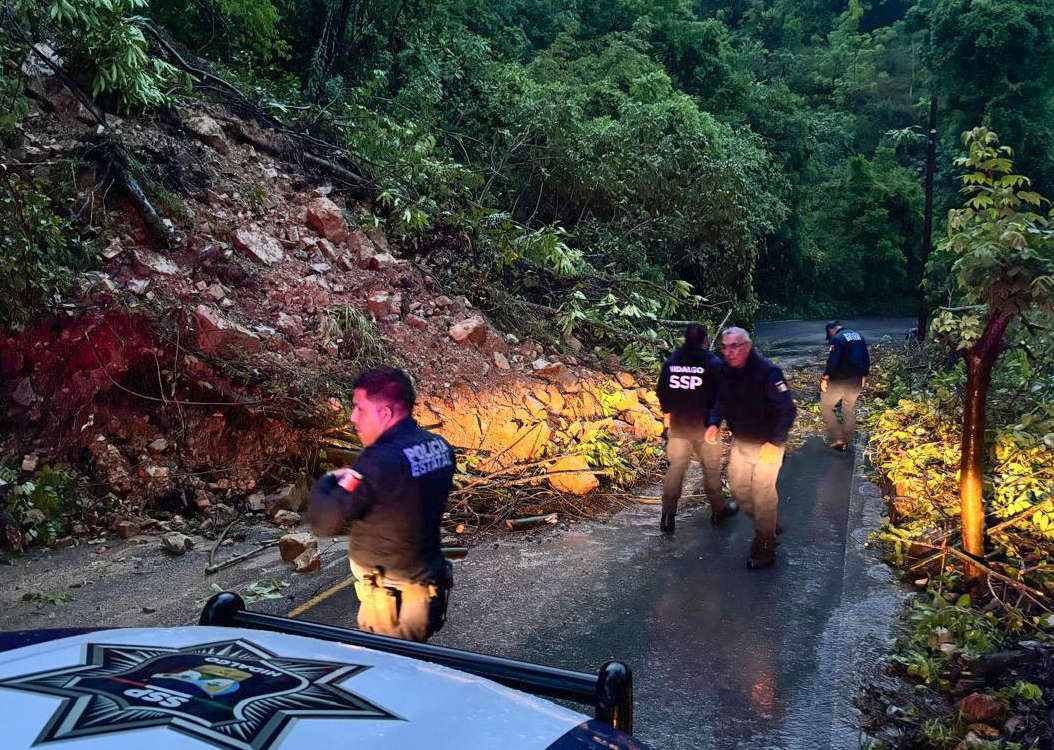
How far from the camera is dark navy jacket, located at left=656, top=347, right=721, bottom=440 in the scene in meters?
7.15

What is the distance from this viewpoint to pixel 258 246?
10.1m

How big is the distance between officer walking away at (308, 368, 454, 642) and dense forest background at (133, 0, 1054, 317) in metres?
8.38

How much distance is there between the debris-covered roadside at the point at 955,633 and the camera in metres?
4.06

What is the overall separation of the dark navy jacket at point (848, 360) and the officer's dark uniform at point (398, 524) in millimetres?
8521

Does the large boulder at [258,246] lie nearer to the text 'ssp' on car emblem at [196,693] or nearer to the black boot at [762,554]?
the black boot at [762,554]

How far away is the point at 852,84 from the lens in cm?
5012

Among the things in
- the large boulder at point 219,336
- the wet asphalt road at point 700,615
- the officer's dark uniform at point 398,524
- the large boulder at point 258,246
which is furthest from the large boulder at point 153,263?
the officer's dark uniform at point 398,524

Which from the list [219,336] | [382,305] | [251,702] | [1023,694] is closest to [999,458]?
[1023,694]

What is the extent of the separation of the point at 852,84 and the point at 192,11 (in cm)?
4558

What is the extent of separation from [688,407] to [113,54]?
7.59 m

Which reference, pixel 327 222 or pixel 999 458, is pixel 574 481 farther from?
pixel 327 222

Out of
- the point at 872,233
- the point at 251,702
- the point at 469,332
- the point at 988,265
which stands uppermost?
the point at 872,233

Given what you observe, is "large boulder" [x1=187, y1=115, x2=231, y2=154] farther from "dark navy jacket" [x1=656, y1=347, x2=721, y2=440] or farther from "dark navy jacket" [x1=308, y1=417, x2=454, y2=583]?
"dark navy jacket" [x1=308, y1=417, x2=454, y2=583]

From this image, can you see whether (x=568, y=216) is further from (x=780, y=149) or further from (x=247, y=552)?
(x=780, y=149)
